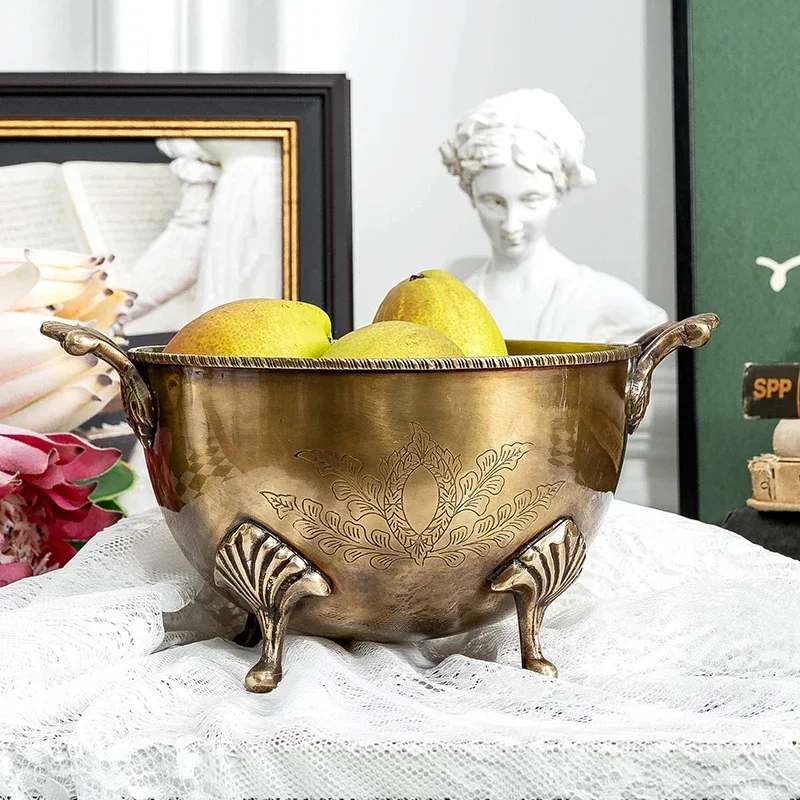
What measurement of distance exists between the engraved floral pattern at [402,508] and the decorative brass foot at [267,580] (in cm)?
1

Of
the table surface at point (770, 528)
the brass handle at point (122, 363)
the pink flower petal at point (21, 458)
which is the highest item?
the brass handle at point (122, 363)

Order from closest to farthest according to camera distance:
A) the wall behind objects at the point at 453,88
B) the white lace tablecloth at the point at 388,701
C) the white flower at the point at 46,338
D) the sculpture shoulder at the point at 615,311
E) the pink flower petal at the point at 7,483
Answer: the white lace tablecloth at the point at 388,701 < the pink flower petal at the point at 7,483 < the white flower at the point at 46,338 < the sculpture shoulder at the point at 615,311 < the wall behind objects at the point at 453,88

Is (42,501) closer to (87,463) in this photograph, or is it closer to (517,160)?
(87,463)

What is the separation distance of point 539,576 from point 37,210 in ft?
1.81

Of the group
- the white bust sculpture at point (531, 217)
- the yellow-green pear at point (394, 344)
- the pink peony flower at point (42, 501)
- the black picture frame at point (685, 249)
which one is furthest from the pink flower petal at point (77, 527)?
the black picture frame at point (685, 249)

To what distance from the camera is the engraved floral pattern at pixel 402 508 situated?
331 millimetres

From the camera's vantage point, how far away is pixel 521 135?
75 centimetres

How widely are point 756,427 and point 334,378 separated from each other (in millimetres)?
657

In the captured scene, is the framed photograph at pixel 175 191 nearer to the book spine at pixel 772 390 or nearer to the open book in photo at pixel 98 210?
the open book in photo at pixel 98 210

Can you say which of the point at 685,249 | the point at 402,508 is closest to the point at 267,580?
the point at 402,508

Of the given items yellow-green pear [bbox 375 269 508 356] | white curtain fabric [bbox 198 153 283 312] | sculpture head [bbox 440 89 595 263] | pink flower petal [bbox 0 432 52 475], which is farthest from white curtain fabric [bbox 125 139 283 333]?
yellow-green pear [bbox 375 269 508 356]

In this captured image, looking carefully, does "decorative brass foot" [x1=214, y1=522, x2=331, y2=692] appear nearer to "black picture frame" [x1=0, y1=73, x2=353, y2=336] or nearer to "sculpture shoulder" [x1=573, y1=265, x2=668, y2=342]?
"black picture frame" [x1=0, y1=73, x2=353, y2=336]

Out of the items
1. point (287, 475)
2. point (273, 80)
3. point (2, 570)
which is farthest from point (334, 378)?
point (273, 80)

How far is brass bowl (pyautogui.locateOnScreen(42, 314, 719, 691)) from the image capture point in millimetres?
328
